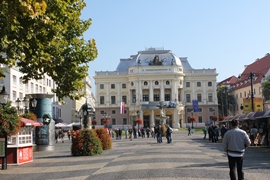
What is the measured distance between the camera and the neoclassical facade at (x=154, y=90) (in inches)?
4156

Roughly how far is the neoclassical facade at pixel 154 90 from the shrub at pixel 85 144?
258 feet

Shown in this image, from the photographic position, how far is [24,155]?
2008 cm

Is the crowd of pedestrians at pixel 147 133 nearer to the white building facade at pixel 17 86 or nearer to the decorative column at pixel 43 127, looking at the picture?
the decorative column at pixel 43 127

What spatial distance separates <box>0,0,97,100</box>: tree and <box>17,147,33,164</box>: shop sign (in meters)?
3.25

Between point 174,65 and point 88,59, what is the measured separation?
86.3 metres

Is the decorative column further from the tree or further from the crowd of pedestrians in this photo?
the tree

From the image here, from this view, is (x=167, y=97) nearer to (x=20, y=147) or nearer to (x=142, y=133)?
(x=142, y=133)

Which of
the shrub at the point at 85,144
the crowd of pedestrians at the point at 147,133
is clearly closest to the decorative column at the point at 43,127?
the shrub at the point at 85,144

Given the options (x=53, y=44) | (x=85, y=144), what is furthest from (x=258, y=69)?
(x=53, y=44)

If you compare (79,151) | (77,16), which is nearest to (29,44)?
(77,16)

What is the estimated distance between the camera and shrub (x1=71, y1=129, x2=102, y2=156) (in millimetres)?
23078

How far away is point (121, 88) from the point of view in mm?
112312

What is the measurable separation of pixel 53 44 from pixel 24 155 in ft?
20.7

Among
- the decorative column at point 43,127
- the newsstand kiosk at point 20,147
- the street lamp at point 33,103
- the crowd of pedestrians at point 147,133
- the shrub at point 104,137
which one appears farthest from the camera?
the crowd of pedestrians at point 147,133
